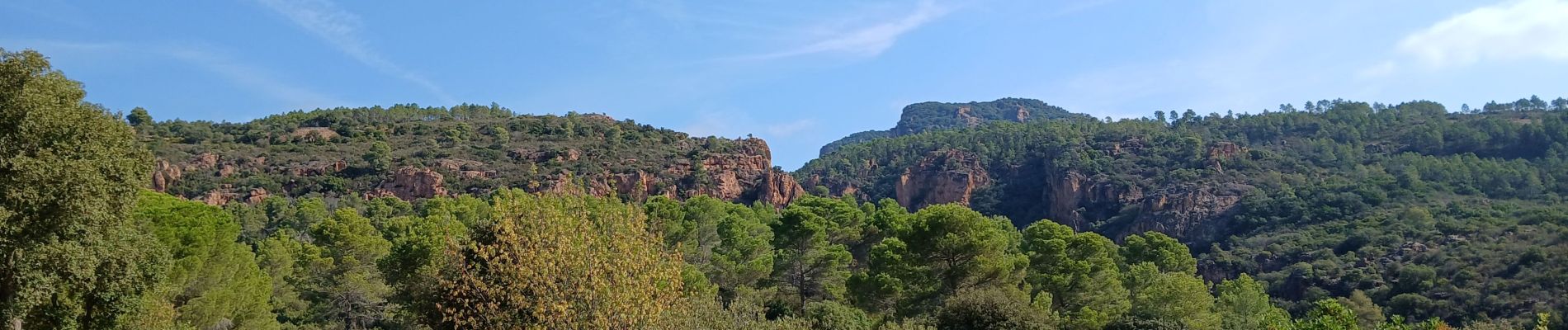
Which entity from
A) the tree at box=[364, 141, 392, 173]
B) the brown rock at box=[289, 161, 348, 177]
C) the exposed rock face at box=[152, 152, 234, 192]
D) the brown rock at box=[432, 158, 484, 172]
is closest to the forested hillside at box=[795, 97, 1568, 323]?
the brown rock at box=[432, 158, 484, 172]

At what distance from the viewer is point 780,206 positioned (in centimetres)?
9912

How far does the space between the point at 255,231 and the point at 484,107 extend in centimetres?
6964

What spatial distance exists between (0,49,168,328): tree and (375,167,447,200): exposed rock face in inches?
2577

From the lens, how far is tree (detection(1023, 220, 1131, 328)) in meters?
38.2

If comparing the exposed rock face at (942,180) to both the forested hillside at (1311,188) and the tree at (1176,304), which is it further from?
the tree at (1176,304)

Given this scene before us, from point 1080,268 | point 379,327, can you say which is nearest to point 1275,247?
point 1080,268

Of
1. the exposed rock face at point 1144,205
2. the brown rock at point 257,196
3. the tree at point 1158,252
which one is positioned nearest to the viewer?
the tree at point 1158,252

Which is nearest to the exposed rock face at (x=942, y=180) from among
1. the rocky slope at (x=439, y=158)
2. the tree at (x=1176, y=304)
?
the rocky slope at (x=439, y=158)

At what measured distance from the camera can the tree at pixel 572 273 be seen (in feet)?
49.1

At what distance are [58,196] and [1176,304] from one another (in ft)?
114

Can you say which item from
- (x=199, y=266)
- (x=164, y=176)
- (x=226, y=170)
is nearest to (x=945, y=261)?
(x=199, y=266)

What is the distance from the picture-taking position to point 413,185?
3290 inches

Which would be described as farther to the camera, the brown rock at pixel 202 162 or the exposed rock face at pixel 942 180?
the exposed rock face at pixel 942 180

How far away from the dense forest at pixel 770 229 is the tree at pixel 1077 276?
13cm
